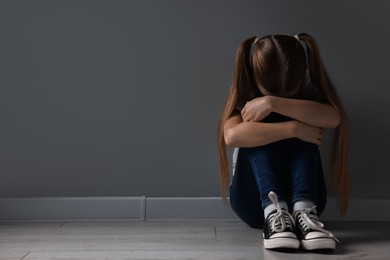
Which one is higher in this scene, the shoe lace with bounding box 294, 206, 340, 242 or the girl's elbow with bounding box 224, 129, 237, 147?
the girl's elbow with bounding box 224, 129, 237, 147

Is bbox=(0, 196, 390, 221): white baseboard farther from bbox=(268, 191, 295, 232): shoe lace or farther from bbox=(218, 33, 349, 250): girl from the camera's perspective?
bbox=(268, 191, 295, 232): shoe lace

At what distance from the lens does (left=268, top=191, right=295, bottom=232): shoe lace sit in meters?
1.24

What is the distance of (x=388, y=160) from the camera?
1.69 m

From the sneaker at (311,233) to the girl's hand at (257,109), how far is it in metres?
0.27

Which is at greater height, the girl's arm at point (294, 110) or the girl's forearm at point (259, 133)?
the girl's arm at point (294, 110)

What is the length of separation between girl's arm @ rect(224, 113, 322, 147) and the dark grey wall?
12.9 inches

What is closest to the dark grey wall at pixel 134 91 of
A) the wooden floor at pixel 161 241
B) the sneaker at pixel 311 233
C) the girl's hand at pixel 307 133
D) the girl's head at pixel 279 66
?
the wooden floor at pixel 161 241

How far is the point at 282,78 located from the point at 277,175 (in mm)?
272

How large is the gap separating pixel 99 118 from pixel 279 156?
2.09 ft

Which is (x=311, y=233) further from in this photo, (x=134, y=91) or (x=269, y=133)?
(x=134, y=91)

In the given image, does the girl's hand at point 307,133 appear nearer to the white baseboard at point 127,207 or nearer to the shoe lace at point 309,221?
the shoe lace at point 309,221

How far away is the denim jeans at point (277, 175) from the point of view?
1.32m

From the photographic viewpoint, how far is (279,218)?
1246 mm

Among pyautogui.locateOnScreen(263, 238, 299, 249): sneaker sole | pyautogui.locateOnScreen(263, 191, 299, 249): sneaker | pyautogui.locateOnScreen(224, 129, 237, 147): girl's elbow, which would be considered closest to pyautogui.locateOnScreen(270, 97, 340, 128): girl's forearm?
pyautogui.locateOnScreen(224, 129, 237, 147): girl's elbow
